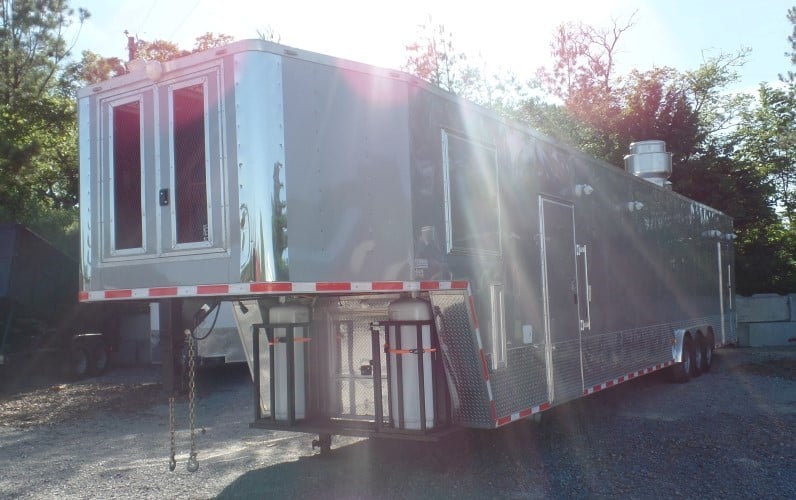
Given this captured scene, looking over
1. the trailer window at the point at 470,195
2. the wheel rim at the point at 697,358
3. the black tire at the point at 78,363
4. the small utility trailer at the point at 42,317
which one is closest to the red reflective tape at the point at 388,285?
the trailer window at the point at 470,195

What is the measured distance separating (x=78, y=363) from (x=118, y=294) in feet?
36.0

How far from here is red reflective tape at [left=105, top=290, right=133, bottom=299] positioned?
5.99 m

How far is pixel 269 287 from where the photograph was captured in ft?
17.0

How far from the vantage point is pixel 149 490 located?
6355 millimetres

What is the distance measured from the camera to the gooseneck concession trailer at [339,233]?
5418mm

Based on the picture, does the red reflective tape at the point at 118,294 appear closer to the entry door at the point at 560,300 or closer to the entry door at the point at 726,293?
the entry door at the point at 560,300

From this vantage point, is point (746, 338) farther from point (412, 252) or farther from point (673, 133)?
point (412, 252)

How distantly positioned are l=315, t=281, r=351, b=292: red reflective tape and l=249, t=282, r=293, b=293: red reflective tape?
9.7 inches

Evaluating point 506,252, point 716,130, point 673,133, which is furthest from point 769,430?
point 716,130

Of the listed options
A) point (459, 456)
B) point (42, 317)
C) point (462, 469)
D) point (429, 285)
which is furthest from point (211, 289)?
point (42, 317)

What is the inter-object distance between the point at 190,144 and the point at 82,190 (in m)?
1.36

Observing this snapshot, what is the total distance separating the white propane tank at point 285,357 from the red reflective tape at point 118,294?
48.3 inches

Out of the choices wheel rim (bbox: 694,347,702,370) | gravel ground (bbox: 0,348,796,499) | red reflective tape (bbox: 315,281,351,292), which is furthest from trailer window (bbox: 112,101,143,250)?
wheel rim (bbox: 694,347,702,370)

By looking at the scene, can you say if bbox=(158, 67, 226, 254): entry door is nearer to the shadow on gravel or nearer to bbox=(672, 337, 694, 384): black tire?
the shadow on gravel
